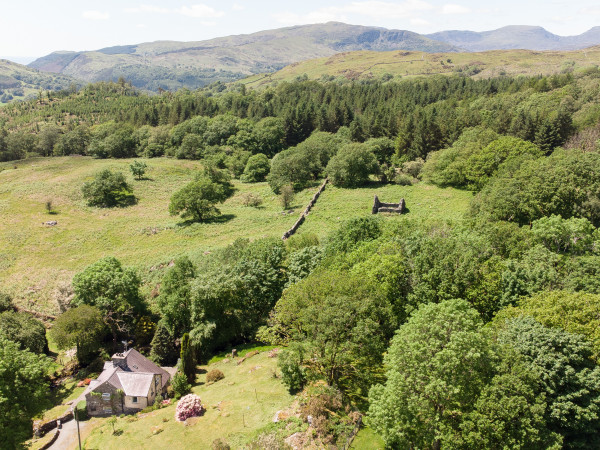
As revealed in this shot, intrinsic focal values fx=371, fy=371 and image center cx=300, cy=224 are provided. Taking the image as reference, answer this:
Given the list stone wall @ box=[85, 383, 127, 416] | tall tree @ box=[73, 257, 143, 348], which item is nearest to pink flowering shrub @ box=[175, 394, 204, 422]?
stone wall @ box=[85, 383, 127, 416]

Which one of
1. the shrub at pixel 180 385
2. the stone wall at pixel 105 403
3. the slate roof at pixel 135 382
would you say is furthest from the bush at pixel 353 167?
the stone wall at pixel 105 403

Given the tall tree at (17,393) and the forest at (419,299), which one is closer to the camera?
the forest at (419,299)

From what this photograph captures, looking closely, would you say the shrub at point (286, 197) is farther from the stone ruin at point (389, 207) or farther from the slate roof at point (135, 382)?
the slate roof at point (135, 382)

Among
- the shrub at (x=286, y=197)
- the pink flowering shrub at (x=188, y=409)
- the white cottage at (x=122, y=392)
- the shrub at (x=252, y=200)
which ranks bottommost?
the white cottage at (x=122, y=392)

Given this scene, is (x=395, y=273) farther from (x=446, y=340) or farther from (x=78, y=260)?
(x=78, y=260)

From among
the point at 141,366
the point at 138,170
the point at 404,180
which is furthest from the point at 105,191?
the point at 404,180

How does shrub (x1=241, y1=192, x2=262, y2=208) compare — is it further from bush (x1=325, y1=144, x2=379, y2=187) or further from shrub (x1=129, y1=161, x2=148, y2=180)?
shrub (x1=129, y1=161, x2=148, y2=180)

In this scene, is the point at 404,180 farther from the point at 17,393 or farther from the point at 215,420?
the point at 17,393

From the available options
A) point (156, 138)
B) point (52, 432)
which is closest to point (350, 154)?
point (52, 432)
